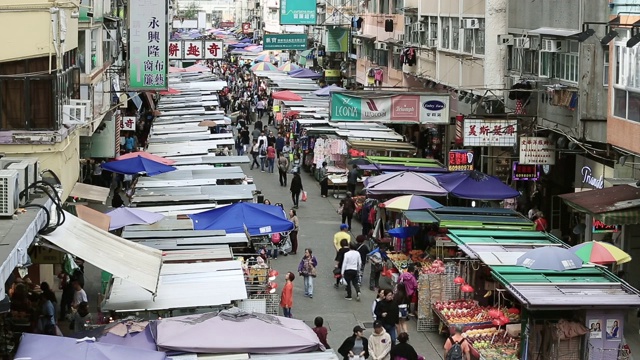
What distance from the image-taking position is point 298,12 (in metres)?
53.4

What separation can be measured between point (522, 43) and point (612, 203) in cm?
897

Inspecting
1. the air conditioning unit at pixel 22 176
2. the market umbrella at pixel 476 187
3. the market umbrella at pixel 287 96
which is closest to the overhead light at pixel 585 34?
the market umbrella at pixel 476 187

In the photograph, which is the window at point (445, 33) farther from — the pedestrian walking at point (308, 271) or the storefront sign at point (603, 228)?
the pedestrian walking at point (308, 271)

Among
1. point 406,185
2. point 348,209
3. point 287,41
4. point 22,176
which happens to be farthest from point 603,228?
point 287,41

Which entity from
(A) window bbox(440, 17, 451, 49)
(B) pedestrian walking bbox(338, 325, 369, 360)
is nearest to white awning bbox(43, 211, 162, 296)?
(B) pedestrian walking bbox(338, 325, 369, 360)

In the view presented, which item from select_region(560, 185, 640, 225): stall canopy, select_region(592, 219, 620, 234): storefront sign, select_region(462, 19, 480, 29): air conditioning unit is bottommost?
select_region(592, 219, 620, 234): storefront sign

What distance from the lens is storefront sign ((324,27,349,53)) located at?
6419 cm

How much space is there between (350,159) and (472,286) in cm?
1488

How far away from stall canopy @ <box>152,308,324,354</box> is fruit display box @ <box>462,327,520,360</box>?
12.5 feet

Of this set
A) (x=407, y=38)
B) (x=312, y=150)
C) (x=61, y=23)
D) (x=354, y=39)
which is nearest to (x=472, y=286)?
(x=61, y=23)

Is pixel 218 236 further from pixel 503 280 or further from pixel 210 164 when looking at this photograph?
pixel 210 164

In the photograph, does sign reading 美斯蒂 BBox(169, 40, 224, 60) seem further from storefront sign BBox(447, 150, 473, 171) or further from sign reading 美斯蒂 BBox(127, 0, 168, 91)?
storefront sign BBox(447, 150, 473, 171)

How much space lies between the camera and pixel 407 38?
4559 cm

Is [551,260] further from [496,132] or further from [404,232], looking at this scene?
[496,132]
